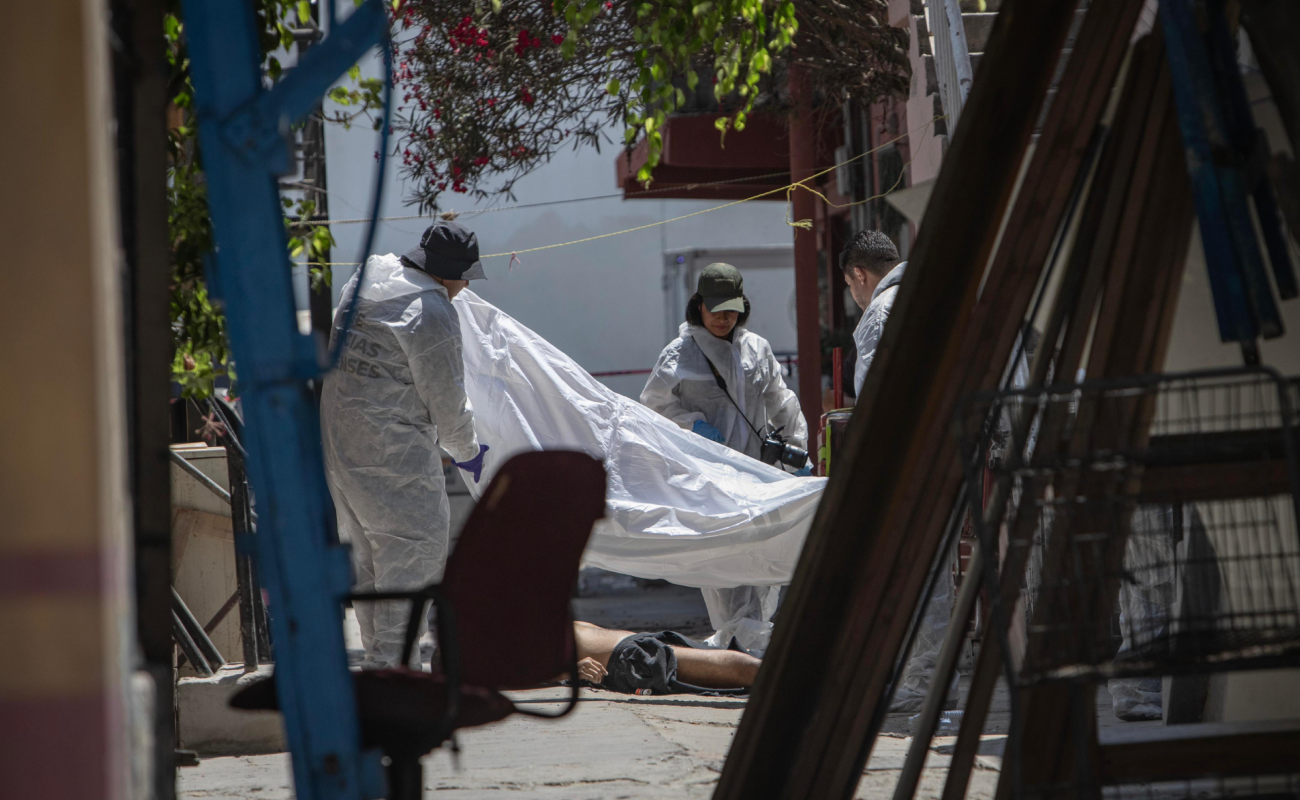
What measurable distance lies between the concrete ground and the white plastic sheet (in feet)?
1.78

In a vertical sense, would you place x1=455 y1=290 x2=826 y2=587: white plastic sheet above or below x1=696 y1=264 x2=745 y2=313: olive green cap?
below

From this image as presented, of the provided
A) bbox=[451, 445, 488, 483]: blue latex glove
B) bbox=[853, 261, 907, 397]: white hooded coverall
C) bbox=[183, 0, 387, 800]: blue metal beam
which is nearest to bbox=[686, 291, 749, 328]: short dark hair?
bbox=[853, 261, 907, 397]: white hooded coverall

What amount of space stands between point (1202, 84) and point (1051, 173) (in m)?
0.32

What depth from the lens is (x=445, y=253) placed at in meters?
4.59

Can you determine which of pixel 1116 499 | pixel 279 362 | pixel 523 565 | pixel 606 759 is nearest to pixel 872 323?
pixel 606 759

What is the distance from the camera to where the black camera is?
19.1 ft

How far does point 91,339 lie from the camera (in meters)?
1.11

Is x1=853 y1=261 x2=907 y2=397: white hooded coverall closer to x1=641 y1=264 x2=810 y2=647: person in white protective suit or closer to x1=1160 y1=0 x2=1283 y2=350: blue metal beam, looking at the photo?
x1=641 y1=264 x2=810 y2=647: person in white protective suit

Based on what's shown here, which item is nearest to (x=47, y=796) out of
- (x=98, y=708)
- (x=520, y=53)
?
(x=98, y=708)

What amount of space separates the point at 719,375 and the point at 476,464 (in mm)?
1481

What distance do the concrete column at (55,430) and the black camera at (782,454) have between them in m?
4.79

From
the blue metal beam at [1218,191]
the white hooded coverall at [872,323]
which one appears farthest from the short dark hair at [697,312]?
the blue metal beam at [1218,191]

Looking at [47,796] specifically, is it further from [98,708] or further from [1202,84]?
[1202,84]

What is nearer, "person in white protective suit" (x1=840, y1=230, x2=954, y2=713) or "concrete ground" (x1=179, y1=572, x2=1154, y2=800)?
"concrete ground" (x1=179, y1=572, x2=1154, y2=800)
